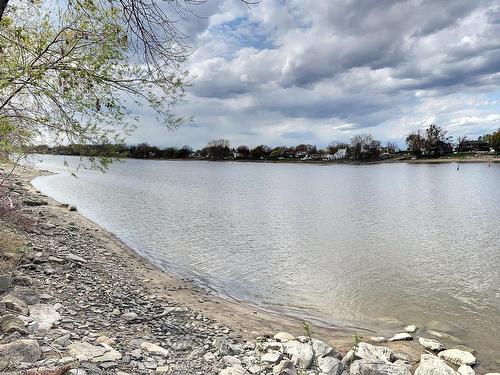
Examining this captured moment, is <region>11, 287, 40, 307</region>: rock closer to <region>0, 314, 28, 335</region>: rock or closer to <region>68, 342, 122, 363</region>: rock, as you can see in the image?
<region>0, 314, 28, 335</region>: rock

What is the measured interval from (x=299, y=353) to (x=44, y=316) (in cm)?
548

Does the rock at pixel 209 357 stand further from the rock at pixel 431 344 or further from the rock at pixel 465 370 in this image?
the rock at pixel 431 344

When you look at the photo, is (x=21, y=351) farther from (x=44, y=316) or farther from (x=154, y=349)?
(x=154, y=349)

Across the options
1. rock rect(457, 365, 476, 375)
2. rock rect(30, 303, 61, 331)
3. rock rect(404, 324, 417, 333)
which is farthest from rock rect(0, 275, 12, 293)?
rock rect(404, 324, 417, 333)

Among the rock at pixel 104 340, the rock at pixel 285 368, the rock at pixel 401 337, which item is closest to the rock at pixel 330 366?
the rock at pixel 285 368

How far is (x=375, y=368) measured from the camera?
25.5ft

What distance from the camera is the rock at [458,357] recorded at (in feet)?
30.3

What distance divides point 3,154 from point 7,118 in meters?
1.68

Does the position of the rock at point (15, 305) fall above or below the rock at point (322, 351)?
above

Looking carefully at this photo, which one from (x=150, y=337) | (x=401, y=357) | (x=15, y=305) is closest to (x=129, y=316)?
(x=150, y=337)

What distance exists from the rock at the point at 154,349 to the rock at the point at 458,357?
6.68m

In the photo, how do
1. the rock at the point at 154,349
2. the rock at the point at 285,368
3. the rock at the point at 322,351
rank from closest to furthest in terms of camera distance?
the rock at the point at 285,368 < the rock at the point at 154,349 < the rock at the point at 322,351

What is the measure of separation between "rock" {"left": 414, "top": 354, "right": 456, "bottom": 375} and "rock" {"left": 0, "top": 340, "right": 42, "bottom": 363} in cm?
748

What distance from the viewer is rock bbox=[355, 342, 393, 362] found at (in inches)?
325
